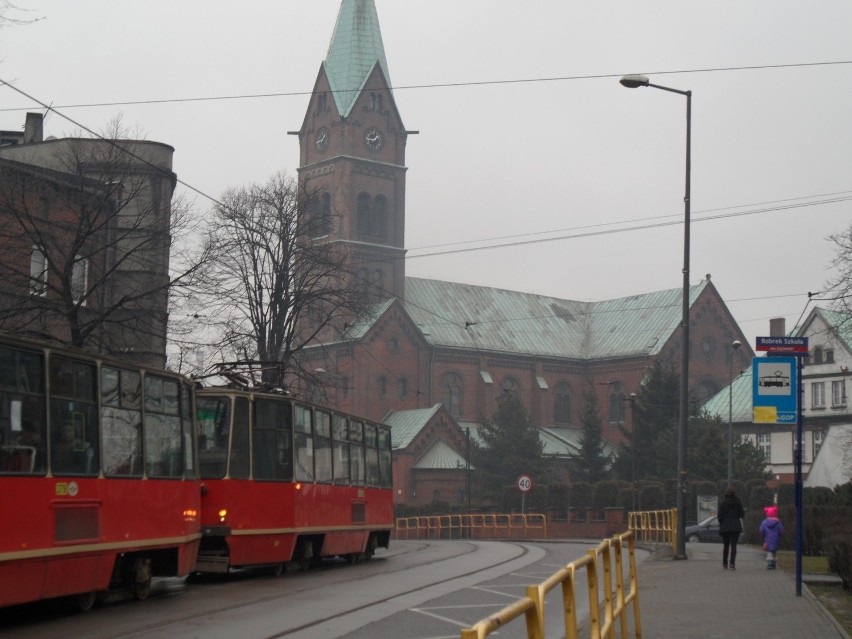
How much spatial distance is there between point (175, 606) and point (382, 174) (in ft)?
253

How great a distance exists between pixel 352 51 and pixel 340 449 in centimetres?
6594

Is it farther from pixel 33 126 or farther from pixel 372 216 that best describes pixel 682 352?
pixel 372 216

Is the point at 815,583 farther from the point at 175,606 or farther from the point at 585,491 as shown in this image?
the point at 585,491

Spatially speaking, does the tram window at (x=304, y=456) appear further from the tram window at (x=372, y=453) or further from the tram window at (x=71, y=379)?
the tram window at (x=71, y=379)

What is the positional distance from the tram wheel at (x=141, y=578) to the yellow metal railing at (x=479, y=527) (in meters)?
39.8

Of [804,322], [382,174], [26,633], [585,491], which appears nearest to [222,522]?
[26,633]

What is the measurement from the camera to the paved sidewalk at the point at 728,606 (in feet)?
42.3

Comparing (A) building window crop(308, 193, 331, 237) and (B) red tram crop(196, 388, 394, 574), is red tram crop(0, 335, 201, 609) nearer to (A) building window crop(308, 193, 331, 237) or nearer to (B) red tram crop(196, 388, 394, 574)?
(B) red tram crop(196, 388, 394, 574)

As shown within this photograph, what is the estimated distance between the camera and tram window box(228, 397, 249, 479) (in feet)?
64.1

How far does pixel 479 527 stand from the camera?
57.6 m

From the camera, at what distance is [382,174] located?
300ft

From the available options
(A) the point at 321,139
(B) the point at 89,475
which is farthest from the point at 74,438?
(A) the point at 321,139

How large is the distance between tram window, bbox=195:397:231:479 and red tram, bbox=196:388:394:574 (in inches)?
0.6

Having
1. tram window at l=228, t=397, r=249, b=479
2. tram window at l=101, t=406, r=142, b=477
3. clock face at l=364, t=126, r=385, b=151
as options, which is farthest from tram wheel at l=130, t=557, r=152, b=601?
clock face at l=364, t=126, r=385, b=151
